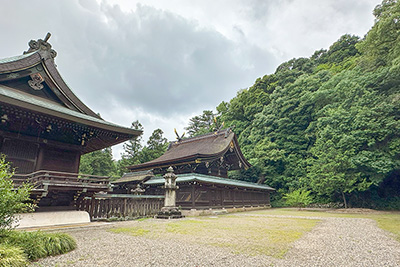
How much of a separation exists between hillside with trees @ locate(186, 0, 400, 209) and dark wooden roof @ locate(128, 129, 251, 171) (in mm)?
5229

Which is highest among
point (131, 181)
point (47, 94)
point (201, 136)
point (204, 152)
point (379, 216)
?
point (201, 136)

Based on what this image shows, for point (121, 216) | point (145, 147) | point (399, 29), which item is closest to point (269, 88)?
point (399, 29)

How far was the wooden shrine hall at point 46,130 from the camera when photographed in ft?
23.8

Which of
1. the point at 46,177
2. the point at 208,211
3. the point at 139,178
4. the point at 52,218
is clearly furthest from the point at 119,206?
the point at 139,178

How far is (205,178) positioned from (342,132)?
12885 millimetres

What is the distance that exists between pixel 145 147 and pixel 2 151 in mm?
25128

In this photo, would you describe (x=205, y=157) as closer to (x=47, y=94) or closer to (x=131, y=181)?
A: (x=131, y=181)

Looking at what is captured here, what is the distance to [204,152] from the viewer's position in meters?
18.1

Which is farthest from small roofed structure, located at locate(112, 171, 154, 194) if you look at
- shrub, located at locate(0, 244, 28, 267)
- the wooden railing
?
shrub, located at locate(0, 244, 28, 267)

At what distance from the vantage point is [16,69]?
319 inches

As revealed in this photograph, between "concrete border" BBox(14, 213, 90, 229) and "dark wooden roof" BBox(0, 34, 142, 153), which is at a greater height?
"dark wooden roof" BBox(0, 34, 142, 153)

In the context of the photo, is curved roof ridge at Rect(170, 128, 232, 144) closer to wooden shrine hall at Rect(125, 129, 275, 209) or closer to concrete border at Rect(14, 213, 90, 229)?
wooden shrine hall at Rect(125, 129, 275, 209)

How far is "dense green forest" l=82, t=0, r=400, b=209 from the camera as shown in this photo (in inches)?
666

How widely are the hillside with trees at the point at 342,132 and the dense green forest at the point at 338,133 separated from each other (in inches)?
2.4
